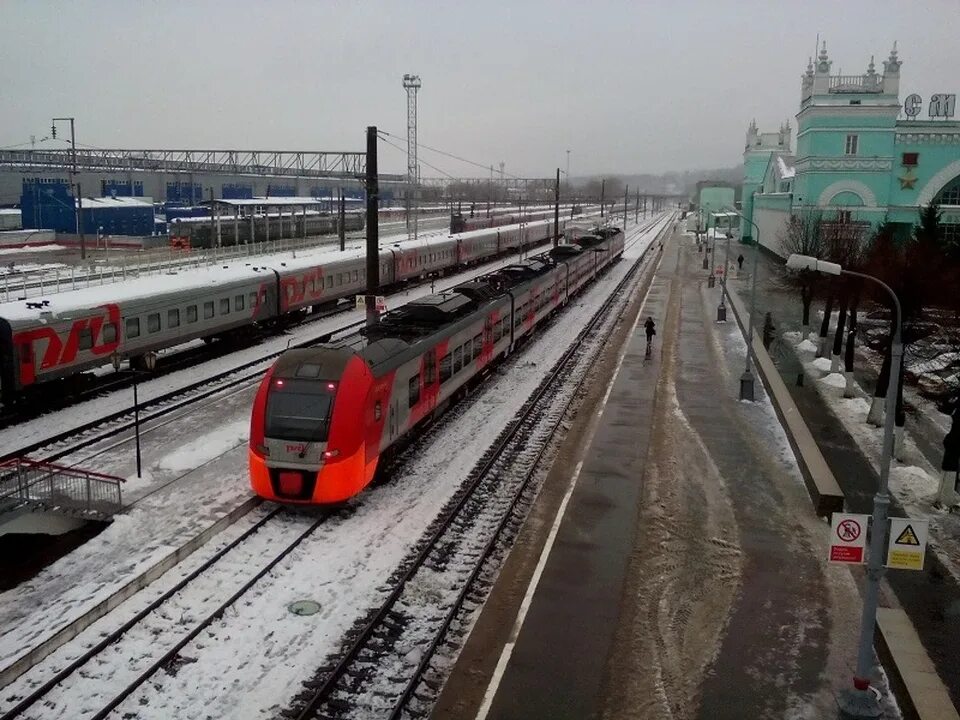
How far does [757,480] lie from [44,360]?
17.9 metres

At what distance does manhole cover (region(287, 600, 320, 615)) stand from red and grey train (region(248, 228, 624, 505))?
2.94m

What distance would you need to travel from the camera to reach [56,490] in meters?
14.9

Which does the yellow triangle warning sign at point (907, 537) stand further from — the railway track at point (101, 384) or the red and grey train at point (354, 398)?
the railway track at point (101, 384)

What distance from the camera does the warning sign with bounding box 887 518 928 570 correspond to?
423 inches

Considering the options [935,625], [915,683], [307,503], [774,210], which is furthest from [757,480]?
[774,210]

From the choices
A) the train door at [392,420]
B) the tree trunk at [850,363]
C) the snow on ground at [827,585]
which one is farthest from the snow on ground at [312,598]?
the tree trunk at [850,363]

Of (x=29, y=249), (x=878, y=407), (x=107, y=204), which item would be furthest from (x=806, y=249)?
(x=107, y=204)

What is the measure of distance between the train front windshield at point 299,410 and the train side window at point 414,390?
3.55m

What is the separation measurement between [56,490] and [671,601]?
35.5 ft

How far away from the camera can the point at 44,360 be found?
21656mm

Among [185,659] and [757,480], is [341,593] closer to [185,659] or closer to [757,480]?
[185,659]

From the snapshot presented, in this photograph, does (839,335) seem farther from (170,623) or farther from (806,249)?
(170,623)

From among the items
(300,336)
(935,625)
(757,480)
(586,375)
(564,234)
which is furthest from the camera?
(564,234)

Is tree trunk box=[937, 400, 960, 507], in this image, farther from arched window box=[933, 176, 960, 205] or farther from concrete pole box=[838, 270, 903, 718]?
arched window box=[933, 176, 960, 205]
